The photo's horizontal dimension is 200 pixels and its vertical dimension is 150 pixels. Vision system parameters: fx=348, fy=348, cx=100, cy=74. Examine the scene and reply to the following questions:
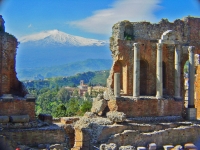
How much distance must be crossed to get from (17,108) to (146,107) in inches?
364

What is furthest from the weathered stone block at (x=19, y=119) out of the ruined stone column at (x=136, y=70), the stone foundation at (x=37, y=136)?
the ruined stone column at (x=136, y=70)

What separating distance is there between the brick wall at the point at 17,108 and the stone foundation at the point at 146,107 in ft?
19.6

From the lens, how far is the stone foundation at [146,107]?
79.0ft

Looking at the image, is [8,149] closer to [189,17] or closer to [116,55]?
[116,55]

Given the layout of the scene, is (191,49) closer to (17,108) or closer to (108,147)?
(108,147)

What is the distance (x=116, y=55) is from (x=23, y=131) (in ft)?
31.7

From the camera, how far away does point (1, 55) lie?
70.6ft

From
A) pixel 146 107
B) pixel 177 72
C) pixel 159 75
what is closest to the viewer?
pixel 146 107

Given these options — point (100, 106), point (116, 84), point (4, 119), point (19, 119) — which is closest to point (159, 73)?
point (116, 84)

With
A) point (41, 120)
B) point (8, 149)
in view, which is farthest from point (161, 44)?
point (8, 149)

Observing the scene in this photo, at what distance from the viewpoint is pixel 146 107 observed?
24922 millimetres

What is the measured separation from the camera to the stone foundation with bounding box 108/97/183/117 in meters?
24.1

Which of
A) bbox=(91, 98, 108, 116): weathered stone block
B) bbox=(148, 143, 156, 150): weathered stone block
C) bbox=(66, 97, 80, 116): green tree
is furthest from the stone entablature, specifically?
bbox=(66, 97, 80, 116): green tree

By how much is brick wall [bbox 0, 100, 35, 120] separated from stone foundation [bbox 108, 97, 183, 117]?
596cm
